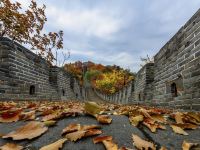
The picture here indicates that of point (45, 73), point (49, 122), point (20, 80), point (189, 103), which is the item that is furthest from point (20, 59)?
point (49, 122)

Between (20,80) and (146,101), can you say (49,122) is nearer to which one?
(20,80)

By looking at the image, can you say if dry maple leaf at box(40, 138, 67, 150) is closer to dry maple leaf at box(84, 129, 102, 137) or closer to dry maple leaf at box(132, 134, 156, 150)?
dry maple leaf at box(84, 129, 102, 137)

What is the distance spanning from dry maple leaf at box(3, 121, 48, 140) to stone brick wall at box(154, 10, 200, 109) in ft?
9.43

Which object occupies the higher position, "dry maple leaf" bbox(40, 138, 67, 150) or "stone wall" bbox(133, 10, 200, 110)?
"stone wall" bbox(133, 10, 200, 110)

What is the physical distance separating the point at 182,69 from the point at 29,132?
12.9ft

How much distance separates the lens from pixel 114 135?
1.74 meters

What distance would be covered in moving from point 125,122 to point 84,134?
1.85 feet

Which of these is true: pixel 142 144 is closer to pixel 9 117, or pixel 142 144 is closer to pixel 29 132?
pixel 29 132

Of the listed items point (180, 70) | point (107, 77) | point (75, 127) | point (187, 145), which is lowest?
point (187, 145)

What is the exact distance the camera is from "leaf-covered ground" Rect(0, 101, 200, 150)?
157cm

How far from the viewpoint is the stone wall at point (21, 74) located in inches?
231

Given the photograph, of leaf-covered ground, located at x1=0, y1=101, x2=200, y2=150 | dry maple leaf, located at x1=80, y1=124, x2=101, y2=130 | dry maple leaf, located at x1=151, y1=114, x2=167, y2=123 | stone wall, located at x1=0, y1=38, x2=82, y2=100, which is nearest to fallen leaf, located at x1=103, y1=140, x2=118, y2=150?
leaf-covered ground, located at x1=0, y1=101, x2=200, y2=150

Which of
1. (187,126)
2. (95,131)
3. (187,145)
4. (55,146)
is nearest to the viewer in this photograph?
(55,146)

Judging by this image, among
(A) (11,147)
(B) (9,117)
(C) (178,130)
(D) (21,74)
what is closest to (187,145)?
(C) (178,130)
